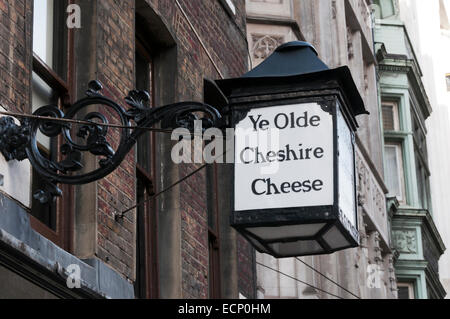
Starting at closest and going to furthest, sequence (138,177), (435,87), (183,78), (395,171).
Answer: (138,177), (183,78), (395,171), (435,87)

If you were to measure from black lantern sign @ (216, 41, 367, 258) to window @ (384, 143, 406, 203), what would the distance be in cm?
2111

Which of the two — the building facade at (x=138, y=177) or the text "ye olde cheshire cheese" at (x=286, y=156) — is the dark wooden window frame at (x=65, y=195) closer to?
the building facade at (x=138, y=177)

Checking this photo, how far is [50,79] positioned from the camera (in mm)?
9805

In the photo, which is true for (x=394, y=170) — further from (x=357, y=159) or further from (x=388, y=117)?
(x=357, y=159)

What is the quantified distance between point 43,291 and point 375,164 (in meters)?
18.1

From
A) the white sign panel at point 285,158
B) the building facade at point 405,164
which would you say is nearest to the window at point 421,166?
the building facade at point 405,164

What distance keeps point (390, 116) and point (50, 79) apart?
2057cm

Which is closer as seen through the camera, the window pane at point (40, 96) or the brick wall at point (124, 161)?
the window pane at point (40, 96)

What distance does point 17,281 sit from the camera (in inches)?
317

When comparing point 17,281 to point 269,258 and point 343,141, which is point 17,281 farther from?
point 269,258

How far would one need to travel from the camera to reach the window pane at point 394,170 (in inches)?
1154

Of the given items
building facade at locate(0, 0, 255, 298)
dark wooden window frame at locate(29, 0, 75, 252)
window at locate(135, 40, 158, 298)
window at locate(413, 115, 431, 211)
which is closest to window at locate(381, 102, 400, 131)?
window at locate(413, 115, 431, 211)

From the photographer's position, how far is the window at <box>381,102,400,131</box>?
2966cm

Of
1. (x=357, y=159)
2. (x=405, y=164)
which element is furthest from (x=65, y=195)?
(x=405, y=164)
